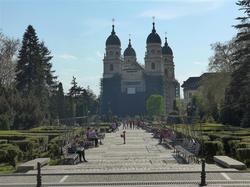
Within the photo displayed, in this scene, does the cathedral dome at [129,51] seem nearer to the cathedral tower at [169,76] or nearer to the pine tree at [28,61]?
the cathedral tower at [169,76]

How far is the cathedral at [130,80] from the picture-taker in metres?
155

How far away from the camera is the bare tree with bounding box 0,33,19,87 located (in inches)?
2514

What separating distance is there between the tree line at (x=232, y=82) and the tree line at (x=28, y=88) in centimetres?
1789

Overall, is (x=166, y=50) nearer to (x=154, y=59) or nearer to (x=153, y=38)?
(x=154, y=59)

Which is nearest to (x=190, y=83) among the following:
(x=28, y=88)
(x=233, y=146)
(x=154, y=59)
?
(x=154, y=59)

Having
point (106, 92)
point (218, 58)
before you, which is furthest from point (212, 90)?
point (106, 92)

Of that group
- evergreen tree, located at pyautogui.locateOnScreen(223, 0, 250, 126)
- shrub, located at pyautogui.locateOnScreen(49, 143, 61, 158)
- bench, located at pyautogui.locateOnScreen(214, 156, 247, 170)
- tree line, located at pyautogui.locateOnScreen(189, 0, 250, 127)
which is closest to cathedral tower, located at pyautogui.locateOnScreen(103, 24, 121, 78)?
tree line, located at pyautogui.locateOnScreen(189, 0, 250, 127)

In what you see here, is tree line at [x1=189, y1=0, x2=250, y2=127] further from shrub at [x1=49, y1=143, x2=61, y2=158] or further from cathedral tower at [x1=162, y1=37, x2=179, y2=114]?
cathedral tower at [x1=162, y1=37, x2=179, y2=114]

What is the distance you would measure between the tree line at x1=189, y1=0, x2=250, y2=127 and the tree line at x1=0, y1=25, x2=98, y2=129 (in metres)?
17.9

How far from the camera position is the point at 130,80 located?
159500 millimetres

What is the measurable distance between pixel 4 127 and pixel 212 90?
1097 inches

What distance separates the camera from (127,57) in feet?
545

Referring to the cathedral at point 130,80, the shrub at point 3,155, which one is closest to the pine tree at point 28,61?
the shrub at point 3,155

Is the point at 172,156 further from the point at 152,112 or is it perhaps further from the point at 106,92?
the point at 106,92
